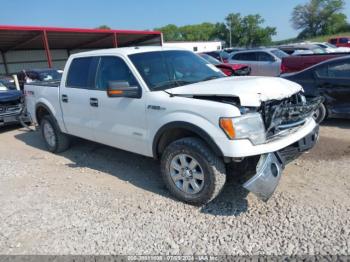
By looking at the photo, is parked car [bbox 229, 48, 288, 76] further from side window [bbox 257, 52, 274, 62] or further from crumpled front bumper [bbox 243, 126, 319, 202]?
crumpled front bumper [bbox 243, 126, 319, 202]

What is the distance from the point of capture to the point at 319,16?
318ft

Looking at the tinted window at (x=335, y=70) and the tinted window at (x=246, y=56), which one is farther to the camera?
the tinted window at (x=246, y=56)

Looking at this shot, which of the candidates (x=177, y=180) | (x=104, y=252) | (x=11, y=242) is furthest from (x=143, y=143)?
(x=11, y=242)

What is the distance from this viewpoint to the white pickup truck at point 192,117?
341cm

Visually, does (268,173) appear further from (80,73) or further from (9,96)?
(9,96)

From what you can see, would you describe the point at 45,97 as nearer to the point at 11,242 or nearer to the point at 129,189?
the point at 129,189

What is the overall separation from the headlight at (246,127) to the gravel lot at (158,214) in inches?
34.4

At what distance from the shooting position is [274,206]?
3734 mm

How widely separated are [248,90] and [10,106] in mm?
7212

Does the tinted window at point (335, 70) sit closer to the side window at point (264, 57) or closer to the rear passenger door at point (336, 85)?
the rear passenger door at point (336, 85)

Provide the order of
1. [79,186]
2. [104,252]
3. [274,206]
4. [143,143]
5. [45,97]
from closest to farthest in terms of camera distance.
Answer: [104,252] → [274,206] → [143,143] → [79,186] → [45,97]

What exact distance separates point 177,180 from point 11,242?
6.15ft

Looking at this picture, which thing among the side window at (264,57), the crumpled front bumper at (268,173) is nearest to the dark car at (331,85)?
the crumpled front bumper at (268,173)

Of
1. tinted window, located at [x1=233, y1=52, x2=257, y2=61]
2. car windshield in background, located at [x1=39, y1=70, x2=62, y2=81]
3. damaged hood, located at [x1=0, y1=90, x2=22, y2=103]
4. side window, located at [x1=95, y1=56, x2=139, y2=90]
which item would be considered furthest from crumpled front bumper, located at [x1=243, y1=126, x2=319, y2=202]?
tinted window, located at [x1=233, y1=52, x2=257, y2=61]
